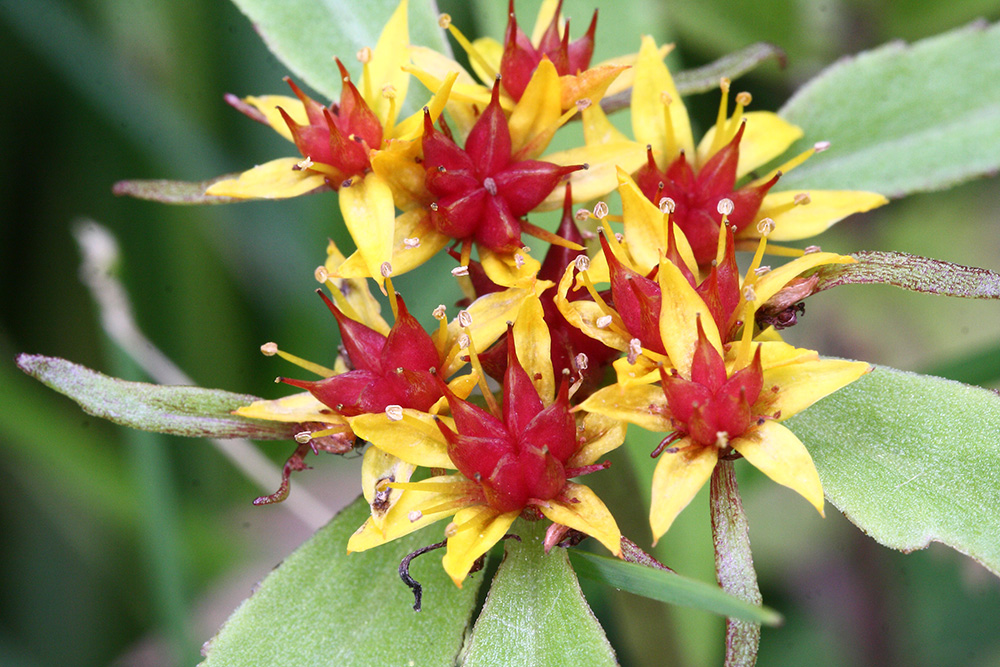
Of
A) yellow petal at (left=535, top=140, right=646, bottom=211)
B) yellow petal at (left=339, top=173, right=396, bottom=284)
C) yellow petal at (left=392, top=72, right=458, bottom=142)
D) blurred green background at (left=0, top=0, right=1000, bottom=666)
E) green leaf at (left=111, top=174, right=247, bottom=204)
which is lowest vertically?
blurred green background at (left=0, top=0, right=1000, bottom=666)

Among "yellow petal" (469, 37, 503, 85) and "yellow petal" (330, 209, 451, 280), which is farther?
"yellow petal" (469, 37, 503, 85)

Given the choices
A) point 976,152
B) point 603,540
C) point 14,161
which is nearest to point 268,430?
point 603,540

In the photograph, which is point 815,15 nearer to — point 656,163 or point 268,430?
point 656,163

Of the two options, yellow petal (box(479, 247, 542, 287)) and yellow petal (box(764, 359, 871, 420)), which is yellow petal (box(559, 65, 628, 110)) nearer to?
yellow petal (box(479, 247, 542, 287))

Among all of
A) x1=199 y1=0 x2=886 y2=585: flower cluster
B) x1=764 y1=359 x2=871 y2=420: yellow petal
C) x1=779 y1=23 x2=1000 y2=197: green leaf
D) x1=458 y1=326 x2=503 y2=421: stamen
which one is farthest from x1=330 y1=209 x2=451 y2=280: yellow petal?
x1=779 y1=23 x2=1000 y2=197: green leaf

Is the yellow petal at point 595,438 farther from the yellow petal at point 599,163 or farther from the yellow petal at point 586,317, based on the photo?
the yellow petal at point 599,163

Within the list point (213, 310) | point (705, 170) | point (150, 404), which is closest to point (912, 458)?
point (705, 170)

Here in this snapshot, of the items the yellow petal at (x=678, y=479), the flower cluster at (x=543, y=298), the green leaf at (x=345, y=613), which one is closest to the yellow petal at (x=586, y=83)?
the flower cluster at (x=543, y=298)
